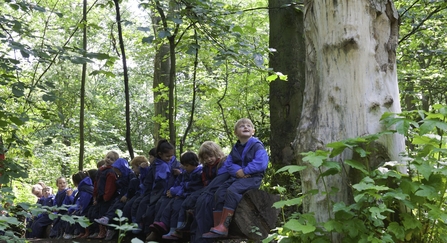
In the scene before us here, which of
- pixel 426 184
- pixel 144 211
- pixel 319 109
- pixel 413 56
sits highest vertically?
pixel 413 56

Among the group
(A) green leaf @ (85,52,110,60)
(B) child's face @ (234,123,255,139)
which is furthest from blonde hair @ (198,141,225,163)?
(A) green leaf @ (85,52,110,60)

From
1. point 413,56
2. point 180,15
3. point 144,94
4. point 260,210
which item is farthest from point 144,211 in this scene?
point 144,94

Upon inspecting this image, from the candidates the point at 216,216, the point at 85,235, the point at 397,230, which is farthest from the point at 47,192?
the point at 397,230

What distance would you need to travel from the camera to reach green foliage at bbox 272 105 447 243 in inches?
105

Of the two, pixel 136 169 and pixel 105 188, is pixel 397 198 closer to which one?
pixel 136 169

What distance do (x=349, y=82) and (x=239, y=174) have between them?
232 centimetres

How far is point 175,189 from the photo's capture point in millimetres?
6289

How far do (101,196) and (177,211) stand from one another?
2.43m

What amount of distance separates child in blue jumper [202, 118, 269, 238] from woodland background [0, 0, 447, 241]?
80 centimetres

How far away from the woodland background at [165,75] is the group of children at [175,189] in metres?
0.74

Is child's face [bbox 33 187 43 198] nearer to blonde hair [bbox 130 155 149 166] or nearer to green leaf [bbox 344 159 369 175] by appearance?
blonde hair [bbox 130 155 149 166]

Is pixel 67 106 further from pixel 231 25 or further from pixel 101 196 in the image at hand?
pixel 231 25

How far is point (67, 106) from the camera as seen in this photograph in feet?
56.5

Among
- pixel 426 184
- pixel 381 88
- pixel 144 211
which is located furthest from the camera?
pixel 144 211
